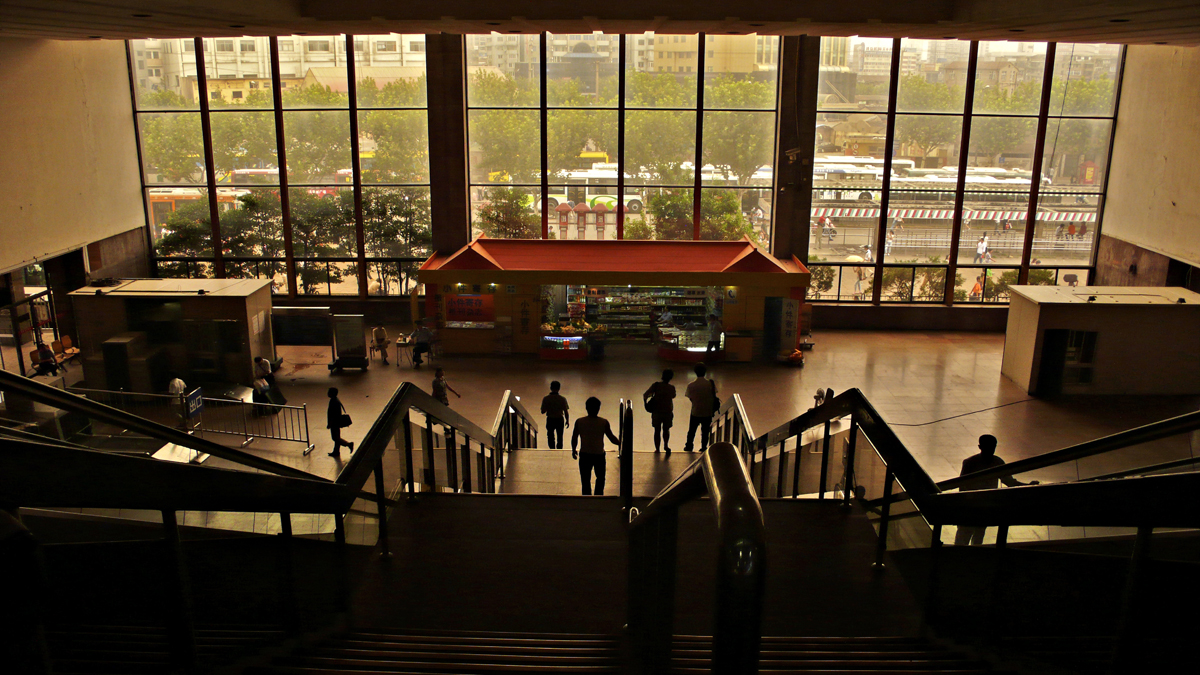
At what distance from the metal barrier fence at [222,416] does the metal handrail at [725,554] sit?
10.4 meters

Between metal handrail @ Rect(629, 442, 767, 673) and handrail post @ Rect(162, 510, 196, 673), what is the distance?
4.81 ft

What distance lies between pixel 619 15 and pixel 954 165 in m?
11.2

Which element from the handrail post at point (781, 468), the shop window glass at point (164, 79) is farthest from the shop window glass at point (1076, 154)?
the shop window glass at point (164, 79)

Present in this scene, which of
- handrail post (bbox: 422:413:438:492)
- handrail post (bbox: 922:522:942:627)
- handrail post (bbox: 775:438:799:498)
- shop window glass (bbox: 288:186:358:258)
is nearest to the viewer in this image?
handrail post (bbox: 922:522:942:627)

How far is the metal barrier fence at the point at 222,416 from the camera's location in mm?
12062

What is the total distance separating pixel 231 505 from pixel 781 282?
14372 mm

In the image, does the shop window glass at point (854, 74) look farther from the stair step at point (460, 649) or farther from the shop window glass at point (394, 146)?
the stair step at point (460, 649)

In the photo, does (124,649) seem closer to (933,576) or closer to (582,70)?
(933,576)

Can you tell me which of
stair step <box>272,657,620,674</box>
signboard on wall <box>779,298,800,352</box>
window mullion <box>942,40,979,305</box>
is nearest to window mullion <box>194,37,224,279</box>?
signboard on wall <box>779,298,800,352</box>

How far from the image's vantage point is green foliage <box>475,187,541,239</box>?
1888 cm

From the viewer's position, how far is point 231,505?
2.84m

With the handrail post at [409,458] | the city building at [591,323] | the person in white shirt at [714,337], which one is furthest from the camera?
the person in white shirt at [714,337]

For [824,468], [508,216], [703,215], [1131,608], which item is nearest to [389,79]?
[508,216]

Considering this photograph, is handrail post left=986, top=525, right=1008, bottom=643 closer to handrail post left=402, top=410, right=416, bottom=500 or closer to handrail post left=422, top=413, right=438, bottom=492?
handrail post left=402, top=410, right=416, bottom=500
